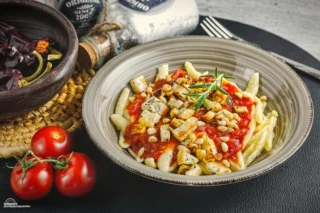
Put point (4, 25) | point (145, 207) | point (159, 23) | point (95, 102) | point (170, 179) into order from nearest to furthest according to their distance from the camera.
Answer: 1. point (170, 179)
2. point (145, 207)
3. point (95, 102)
4. point (4, 25)
5. point (159, 23)

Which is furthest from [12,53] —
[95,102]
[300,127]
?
[300,127]

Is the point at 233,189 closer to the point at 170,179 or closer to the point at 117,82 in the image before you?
the point at 170,179

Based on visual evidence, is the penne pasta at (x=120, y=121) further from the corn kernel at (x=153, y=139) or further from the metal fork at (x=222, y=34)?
the metal fork at (x=222, y=34)

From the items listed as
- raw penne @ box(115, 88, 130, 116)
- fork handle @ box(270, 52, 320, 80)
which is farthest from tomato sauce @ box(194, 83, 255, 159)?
fork handle @ box(270, 52, 320, 80)

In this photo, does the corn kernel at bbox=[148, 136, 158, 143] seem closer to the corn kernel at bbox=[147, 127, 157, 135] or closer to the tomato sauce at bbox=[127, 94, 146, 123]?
the corn kernel at bbox=[147, 127, 157, 135]

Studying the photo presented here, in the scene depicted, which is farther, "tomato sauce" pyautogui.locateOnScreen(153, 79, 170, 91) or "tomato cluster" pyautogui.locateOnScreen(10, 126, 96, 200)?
"tomato sauce" pyautogui.locateOnScreen(153, 79, 170, 91)

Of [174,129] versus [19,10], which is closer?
[174,129]
